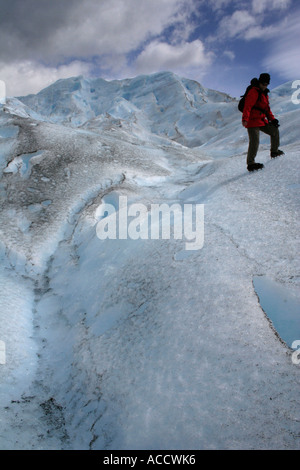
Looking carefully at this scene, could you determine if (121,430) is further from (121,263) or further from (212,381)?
(121,263)

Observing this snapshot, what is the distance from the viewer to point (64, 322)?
3.72m

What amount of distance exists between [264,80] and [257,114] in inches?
21.8

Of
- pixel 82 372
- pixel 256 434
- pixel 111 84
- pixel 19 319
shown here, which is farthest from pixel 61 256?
pixel 111 84

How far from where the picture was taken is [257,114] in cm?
505

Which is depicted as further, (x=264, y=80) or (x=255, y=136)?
(x=255, y=136)

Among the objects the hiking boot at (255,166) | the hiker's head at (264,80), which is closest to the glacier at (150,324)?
the hiking boot at (255,166)

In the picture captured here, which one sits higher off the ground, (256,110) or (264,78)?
(264,78)

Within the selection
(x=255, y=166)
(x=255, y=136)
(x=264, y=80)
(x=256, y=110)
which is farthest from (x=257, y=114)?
(x=255, y=166)

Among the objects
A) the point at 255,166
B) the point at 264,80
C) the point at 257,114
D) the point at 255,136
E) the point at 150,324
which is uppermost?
the point at 264,80

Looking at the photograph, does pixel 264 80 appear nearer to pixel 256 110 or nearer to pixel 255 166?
pixel 256 110

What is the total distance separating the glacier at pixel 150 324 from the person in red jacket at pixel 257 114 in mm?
548

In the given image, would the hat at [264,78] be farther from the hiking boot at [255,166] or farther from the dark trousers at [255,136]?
the hiking boot at [255,166]

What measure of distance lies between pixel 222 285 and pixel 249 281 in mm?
264

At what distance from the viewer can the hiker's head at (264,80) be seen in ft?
15.4
